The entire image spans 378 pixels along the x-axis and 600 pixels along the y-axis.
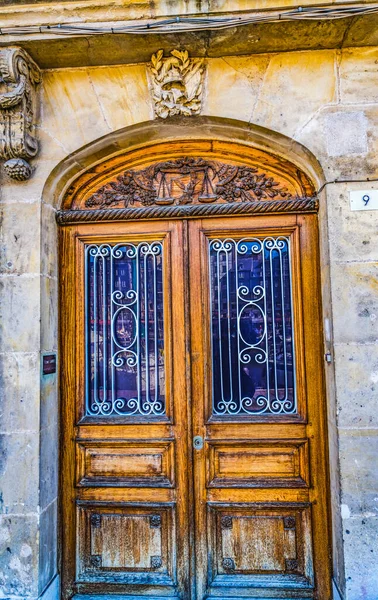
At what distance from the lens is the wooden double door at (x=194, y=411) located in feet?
10.7

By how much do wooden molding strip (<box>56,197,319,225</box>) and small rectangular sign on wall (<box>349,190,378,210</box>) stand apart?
12.9 inches

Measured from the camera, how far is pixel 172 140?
3.52 m

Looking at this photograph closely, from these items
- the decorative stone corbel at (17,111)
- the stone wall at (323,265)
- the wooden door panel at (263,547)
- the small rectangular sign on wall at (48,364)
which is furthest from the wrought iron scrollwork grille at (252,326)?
Result: the decorative stone corbel at (17,111)

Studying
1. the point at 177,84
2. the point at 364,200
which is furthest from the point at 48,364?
the point at 364,200

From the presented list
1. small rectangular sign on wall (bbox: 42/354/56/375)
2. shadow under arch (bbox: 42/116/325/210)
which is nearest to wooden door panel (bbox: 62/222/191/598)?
small rectangular sign on wall (bbox: 42/354/56/375)

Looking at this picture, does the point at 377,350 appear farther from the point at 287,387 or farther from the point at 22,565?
the point at 22,565

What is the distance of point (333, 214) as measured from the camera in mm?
3086

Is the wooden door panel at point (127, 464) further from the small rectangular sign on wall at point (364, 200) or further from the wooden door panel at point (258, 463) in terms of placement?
the small rectangular sign on wall at point (364, 200)

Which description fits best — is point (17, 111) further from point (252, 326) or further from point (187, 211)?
point (252, 326)

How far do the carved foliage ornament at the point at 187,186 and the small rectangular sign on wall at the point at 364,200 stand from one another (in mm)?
535

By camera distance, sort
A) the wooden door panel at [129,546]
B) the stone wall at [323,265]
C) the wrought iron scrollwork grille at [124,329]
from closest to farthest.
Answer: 1. the stone wall at [323,265]
2. the wooden door panel at [129,546]
3. the wrought iron scrollwork grille at [124,329]

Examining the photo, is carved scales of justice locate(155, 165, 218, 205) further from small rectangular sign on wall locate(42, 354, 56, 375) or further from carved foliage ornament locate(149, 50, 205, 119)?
small rectangular sign on wall locate(42, 354, 56, 375)

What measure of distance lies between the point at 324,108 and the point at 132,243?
5.71 feet

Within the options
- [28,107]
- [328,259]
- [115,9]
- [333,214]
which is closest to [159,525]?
[328,259]
